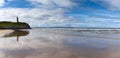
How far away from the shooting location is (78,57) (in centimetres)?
914

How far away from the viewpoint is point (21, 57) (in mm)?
9133

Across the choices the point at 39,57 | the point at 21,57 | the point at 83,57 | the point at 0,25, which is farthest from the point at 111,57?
the point at 0,25

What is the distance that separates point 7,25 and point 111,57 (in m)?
78.9

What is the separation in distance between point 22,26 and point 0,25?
937cm

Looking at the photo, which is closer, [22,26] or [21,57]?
[21,57]

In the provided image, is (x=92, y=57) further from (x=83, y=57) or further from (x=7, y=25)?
(x=7, y=25)

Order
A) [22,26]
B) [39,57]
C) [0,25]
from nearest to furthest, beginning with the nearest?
[39,57] < [0,25] < [22,26]

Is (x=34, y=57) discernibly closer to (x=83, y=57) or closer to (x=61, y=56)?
(x=61, y=56)

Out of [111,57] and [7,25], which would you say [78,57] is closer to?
[111,57]

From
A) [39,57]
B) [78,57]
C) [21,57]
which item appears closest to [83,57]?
[78,57]

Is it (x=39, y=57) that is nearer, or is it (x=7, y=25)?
(x=39, y=57)

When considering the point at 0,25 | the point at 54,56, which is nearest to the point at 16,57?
the point at 54,56

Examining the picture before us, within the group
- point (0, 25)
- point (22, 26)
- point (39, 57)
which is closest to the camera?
point (39, 57)

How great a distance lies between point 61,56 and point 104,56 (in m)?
1.92
